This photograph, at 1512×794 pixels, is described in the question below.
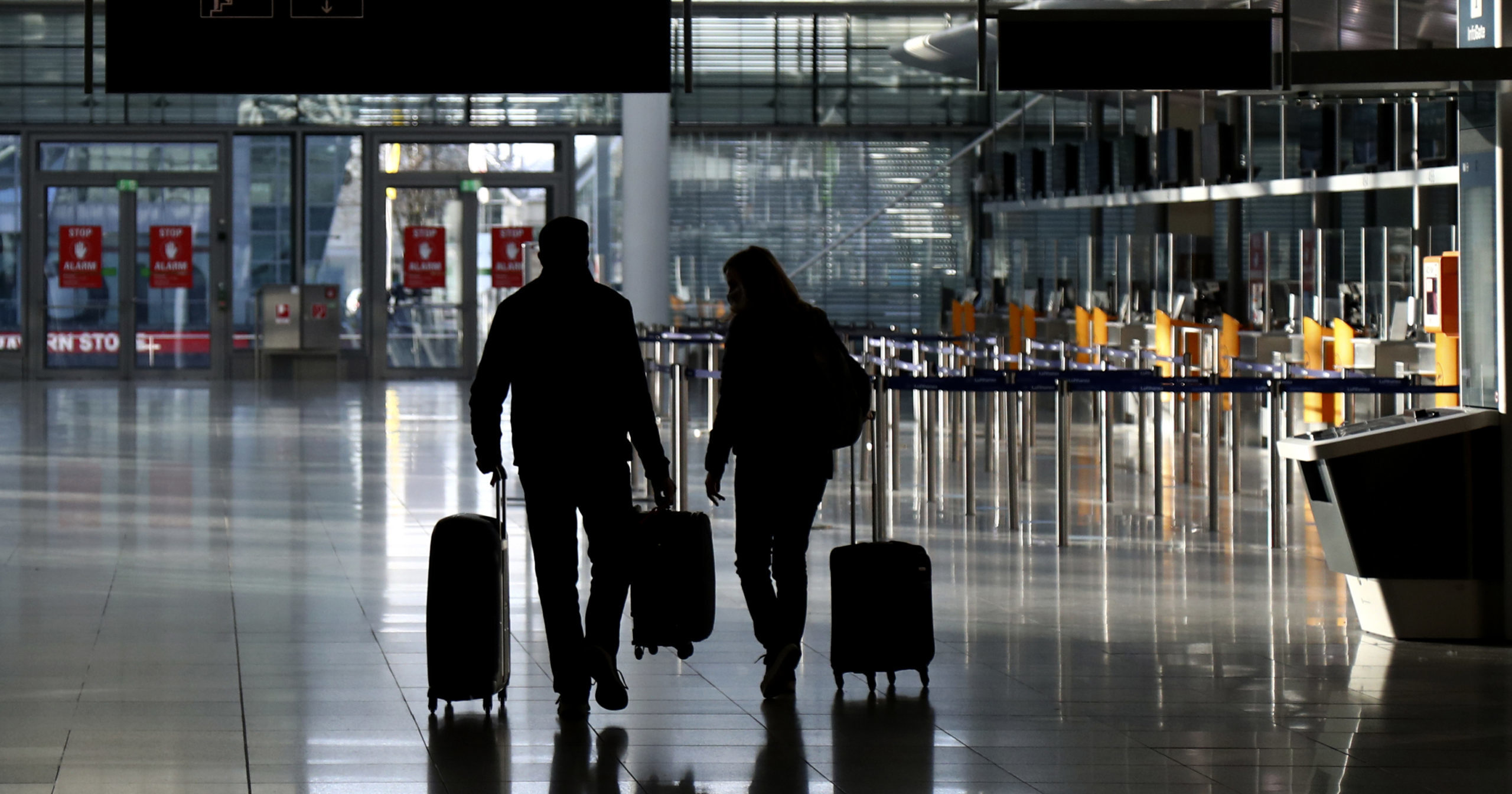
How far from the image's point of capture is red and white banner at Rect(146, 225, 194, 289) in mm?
27609

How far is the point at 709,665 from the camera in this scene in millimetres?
6777

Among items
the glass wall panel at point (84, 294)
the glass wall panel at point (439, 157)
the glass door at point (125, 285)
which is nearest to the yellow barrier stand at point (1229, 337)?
the glass wall panel at point (439, 157)

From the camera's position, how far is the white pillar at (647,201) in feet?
84.8

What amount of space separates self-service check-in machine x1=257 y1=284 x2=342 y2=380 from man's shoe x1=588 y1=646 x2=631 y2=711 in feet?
73.3

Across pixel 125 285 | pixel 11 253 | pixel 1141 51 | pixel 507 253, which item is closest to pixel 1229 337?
pixel 1141 51

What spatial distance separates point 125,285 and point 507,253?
5334mm

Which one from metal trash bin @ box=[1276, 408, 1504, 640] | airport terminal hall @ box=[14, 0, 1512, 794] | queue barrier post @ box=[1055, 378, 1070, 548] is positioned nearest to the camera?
airport terminal hall @ box=[14, 0, 1512, 794]

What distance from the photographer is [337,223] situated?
28.0 metres

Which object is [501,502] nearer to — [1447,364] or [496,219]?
[1447,364]

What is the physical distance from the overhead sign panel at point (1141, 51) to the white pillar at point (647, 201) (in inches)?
746

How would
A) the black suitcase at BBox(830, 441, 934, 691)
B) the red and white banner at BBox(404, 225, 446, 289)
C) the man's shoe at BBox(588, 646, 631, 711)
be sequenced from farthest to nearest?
1. the red and white banner at BBox(404, 225, 446, 289)
2. the black suitcase at BBox(830, 441, 934, 691)
3. the man's shoe at BBox(588, 646, 631, 711)

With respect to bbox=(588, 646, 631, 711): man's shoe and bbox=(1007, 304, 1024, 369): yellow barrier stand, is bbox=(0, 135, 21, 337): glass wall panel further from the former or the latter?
bbox=(588, 646, 631, 711): man's shoe

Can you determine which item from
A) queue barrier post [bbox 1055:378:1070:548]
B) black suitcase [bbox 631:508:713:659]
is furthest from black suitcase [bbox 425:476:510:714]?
queue barrier post [bbox 1055:378:1070:548]

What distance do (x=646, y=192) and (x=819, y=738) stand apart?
2092 centimetres
